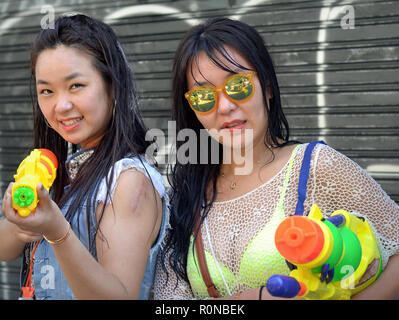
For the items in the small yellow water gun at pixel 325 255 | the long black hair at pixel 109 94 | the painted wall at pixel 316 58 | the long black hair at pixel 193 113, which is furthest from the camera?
the painted wall at pixel 316 58

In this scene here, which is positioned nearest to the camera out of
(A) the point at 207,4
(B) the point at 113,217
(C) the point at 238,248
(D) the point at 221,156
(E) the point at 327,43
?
(B) the point at 113,217

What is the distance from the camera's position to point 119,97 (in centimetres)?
225

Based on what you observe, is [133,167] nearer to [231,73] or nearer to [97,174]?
[97,174]

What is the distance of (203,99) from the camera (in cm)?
228

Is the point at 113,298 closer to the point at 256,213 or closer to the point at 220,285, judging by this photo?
the point at 220,285

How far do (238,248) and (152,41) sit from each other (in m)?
2.46

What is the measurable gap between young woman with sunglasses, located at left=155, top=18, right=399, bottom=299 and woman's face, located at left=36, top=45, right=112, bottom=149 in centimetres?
40

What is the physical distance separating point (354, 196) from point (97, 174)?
3.42ft

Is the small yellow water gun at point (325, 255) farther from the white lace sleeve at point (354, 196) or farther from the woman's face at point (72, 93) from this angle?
the woman's face at point (72, 93)

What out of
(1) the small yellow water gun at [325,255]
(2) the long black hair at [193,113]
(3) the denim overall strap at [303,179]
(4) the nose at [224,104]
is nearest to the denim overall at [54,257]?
(2) the long black hair at [193,113]

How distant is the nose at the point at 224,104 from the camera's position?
2238 mm

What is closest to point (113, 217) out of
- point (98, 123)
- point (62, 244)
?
point (62, 244)

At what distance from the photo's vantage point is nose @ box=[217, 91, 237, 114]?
88.1 inches

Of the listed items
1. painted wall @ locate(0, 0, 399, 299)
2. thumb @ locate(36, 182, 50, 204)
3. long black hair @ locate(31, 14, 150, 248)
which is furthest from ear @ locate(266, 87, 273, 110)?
painted wall @ locate(0, 0, 399, 299)
